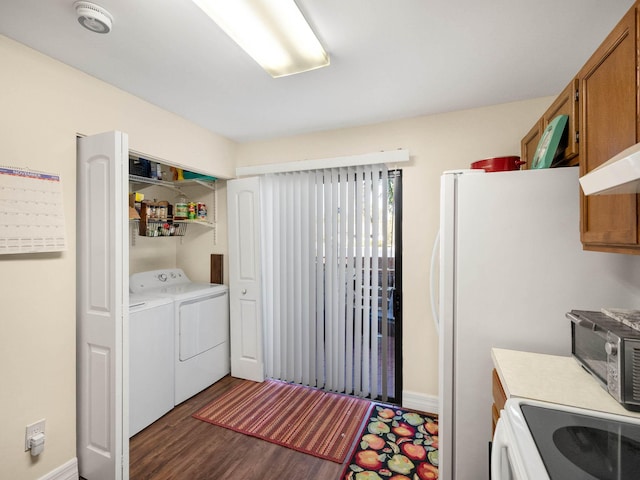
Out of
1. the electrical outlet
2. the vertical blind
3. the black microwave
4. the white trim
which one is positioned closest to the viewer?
the black microwave

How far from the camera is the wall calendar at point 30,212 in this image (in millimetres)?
1470

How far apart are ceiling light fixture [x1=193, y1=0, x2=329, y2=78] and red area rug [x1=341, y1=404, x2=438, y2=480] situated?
240 centimetres

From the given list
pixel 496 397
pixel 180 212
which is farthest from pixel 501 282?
pixel 180 212

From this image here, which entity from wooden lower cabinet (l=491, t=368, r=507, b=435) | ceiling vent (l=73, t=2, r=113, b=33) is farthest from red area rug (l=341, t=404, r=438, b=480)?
ceiling vent (l=73, t=2, r=113, b=33)

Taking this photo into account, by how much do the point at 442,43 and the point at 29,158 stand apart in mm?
2299

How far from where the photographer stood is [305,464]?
1.88m

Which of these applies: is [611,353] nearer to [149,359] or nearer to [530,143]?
→ [530,143]

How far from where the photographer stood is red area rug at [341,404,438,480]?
5.89 ft

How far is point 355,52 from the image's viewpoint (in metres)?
1.62

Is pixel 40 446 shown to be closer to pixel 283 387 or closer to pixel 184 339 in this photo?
pixel 184 339

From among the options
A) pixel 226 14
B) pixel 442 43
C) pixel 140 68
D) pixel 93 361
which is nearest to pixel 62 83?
pixel 140 68

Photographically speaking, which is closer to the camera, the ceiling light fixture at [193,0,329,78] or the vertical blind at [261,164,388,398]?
the ceiling light fixture at [193,0,329,78]

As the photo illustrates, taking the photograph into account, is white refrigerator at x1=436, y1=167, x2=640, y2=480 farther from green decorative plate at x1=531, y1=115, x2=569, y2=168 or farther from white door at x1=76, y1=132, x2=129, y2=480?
white door at x1=76, y1=132, x2=129, y2=480

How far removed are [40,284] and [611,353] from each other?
8.67 feet
